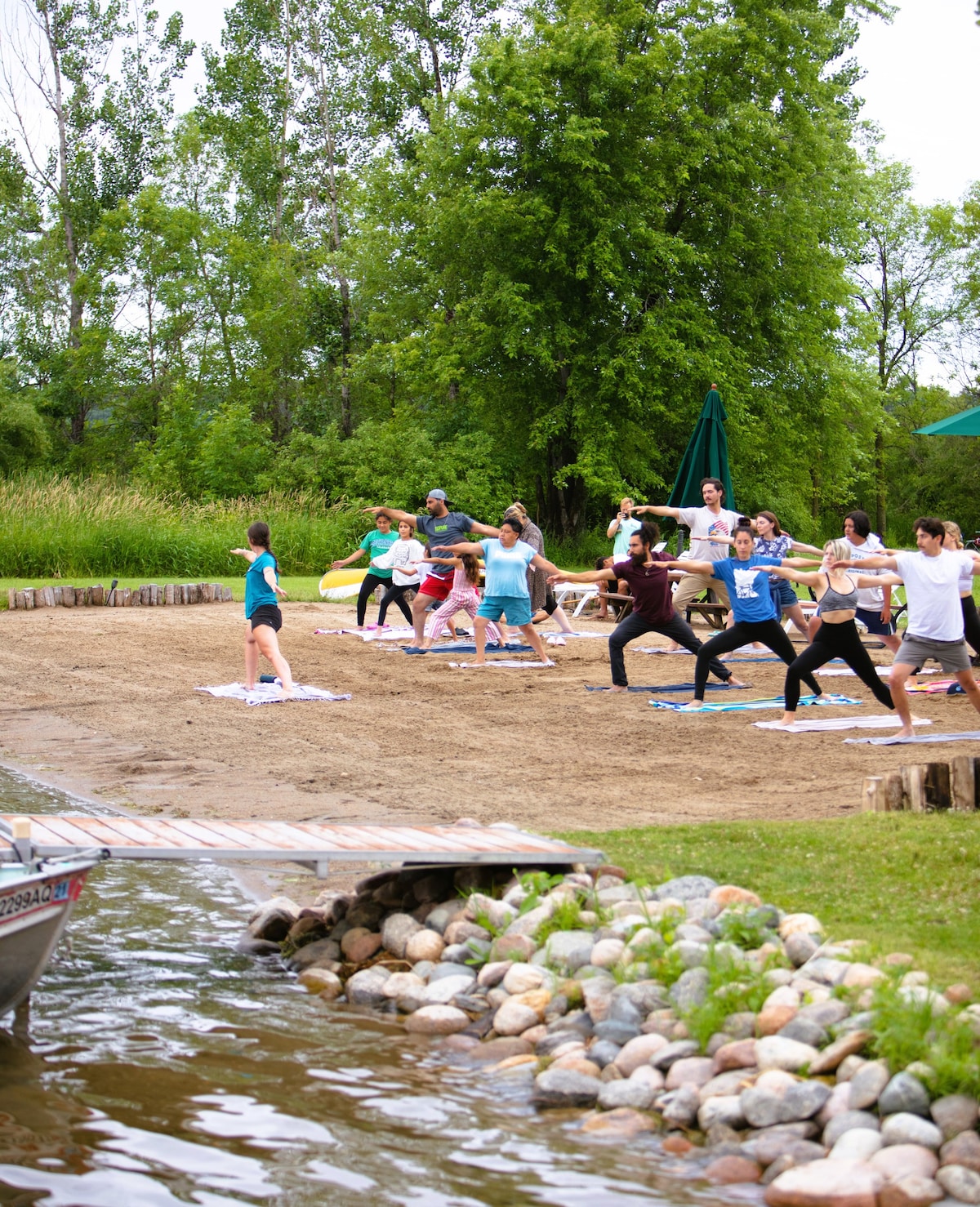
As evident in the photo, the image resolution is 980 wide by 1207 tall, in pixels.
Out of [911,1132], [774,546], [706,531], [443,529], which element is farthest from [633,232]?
[911,1132]

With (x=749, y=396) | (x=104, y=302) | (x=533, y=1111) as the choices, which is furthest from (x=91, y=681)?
(x=104, y=302)

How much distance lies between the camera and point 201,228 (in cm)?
5025

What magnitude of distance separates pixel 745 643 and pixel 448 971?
23.0 feet

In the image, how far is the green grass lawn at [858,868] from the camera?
568 cm

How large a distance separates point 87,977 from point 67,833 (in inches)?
27.1

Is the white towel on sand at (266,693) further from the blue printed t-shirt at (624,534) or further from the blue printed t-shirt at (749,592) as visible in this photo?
the blue printed t-shirt at (624,534)

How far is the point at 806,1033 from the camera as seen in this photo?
4871 millimetres

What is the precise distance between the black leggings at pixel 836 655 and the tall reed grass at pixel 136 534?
19882 millimetres

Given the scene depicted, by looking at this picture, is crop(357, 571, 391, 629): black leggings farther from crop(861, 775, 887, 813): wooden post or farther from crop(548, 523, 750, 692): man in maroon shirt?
crop(861, 775, 887, 813): wooden post

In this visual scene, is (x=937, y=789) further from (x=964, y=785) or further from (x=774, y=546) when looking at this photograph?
(x=774, y=546)

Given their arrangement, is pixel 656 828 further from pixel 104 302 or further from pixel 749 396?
pixel 104 302

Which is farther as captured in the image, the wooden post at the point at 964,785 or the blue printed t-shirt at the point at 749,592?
the blue printed t-shirt at the point at 749,592

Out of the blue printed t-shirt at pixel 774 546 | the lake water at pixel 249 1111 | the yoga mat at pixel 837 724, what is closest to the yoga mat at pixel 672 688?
the blue printed t-shirt at pixel 774 546

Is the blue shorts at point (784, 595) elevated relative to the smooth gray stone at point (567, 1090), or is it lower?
elevated
